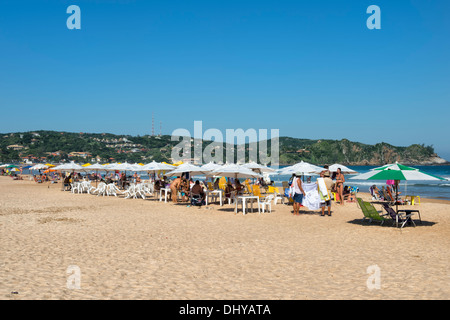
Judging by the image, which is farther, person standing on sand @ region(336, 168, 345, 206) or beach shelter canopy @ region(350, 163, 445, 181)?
person standing on sand @ region(336, 168, 345, 206)

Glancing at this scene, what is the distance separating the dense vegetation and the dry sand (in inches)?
4181

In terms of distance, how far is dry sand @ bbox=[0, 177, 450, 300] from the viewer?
15.5 ft

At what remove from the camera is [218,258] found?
21.3 feet

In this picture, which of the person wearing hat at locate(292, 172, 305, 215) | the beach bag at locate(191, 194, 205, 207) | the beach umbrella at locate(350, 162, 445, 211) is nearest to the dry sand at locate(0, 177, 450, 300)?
the person wearing hat at locate(292, 172, 305, 215)

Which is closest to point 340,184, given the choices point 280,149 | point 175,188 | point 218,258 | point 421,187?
point 175,188

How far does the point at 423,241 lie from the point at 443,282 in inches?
132

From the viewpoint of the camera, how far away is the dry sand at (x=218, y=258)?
4.71m

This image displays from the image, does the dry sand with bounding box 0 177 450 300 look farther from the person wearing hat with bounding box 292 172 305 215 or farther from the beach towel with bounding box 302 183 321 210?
the person wearing hat with bounding box 292 172 305 215

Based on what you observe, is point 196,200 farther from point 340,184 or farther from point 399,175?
point 399,175

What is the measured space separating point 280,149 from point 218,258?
126m

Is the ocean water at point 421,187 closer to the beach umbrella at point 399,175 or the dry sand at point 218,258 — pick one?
the beach umbrella at point 399,175

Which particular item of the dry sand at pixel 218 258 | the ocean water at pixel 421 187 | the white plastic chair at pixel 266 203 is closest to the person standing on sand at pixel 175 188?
the white plastic chair at pixel 266 203
